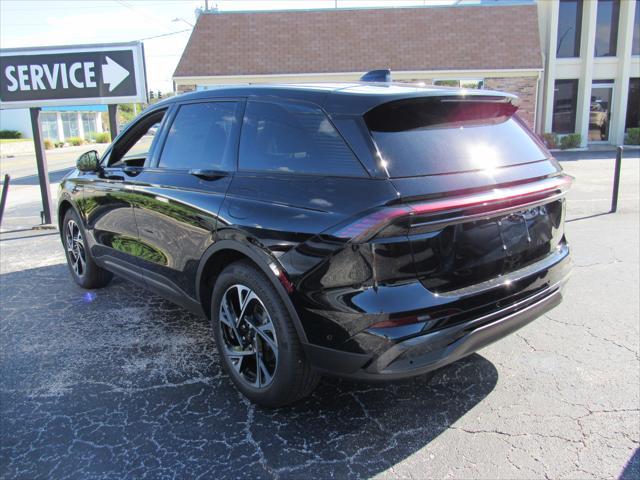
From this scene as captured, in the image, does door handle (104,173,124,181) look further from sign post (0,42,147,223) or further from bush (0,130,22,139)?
bush (0,130,22,139)

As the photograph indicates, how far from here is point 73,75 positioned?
8438mm

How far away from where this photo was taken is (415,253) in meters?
2.45

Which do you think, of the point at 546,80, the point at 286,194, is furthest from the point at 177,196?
the point at 546,80

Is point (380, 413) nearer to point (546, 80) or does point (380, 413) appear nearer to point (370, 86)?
point (370, 86)

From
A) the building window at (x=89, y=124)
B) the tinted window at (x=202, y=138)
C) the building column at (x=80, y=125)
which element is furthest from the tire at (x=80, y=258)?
the building window at (x=89, y=124)

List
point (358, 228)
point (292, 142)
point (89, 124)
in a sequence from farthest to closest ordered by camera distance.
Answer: point (89, 124) → point (292, 142) → point (358, 228)

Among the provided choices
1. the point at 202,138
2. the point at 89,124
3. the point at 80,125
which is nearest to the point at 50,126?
the point at 80,125

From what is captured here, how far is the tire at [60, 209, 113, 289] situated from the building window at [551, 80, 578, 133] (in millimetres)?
22636

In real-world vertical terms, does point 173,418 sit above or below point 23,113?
below

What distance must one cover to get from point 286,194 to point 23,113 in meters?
52.7

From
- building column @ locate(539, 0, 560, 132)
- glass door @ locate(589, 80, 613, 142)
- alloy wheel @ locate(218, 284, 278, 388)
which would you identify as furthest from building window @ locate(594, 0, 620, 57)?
alloy wheel @ locate(218, 284, 278, 388)

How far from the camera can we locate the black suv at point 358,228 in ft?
8.08

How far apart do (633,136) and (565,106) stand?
3.14 metres

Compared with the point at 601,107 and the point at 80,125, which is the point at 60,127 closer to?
the point at 80,125
